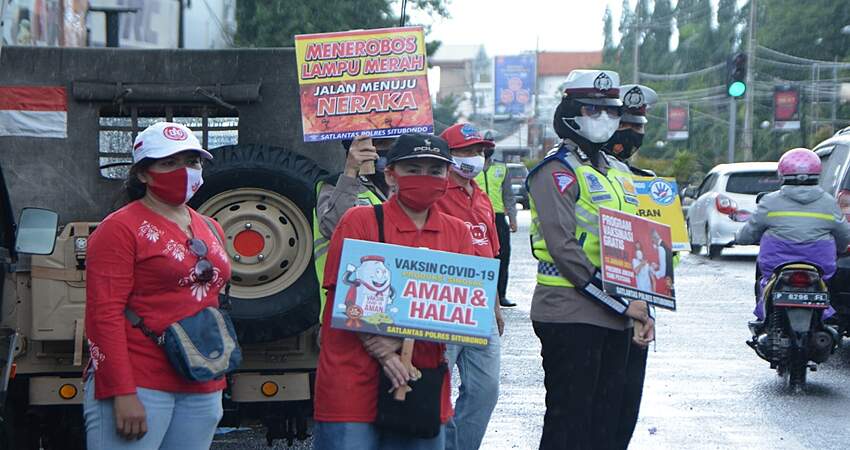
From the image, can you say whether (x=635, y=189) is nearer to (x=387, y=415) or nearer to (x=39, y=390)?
(x=387, y=415)

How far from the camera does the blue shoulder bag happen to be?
4.54 m

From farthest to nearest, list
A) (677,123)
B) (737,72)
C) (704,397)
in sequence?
(677,123)
(737,72)
(704,397)

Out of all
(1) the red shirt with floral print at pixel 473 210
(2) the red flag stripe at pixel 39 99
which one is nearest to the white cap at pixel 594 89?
(1) the red shirt with floral print at pixel 473 210

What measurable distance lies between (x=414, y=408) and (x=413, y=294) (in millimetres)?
379

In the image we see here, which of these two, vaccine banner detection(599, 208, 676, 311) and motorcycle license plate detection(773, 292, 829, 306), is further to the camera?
motorcycle license plate detection(773, 292, 829, 306)

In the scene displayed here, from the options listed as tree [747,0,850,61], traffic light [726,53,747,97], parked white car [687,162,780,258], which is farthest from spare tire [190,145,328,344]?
tree [747,0,850,61]

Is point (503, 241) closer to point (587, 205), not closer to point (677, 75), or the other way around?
point (587, 205)

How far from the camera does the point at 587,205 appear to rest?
19.1 ft

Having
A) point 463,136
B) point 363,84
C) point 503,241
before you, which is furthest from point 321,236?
point 503,241

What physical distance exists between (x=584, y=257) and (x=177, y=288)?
182 cm

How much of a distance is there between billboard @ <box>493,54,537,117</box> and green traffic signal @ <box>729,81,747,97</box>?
322 ft

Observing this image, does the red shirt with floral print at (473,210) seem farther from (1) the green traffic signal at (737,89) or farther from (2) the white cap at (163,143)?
(1) the green traffic signal at (737,89)

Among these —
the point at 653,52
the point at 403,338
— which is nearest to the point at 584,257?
the point at 403,338

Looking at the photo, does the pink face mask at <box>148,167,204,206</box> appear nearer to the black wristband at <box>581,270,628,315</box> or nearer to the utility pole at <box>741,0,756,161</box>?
the black wristband at <box>581,270,628,315</box>
